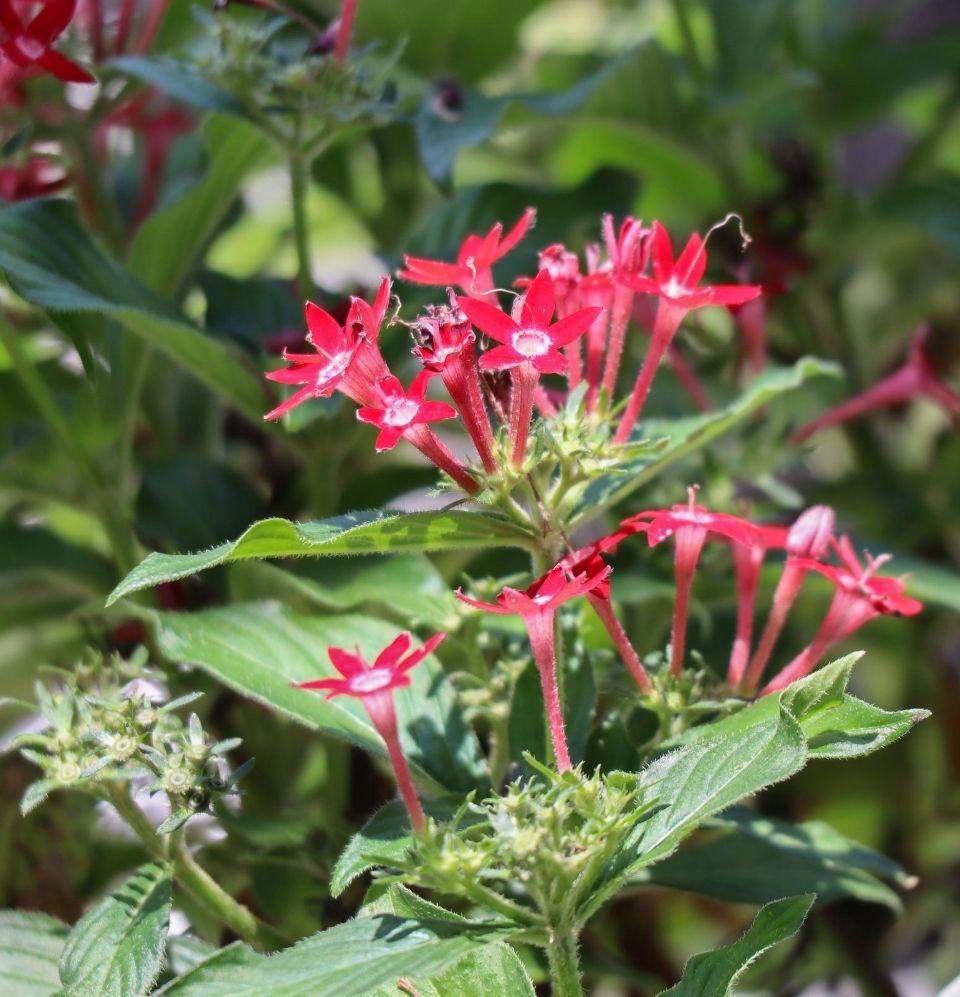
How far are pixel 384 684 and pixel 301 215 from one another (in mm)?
392

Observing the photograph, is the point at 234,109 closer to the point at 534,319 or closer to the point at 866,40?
the point at 534,319

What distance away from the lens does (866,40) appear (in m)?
1.28

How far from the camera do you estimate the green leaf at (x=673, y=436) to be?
2.02ft

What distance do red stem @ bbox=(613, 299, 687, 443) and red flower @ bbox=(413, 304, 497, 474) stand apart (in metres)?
0.08

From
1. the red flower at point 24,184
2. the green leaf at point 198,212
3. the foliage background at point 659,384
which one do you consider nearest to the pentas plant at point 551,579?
the foliage background at point 659,384

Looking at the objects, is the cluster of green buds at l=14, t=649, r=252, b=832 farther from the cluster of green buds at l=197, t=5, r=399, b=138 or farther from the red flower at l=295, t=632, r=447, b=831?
the cluster of green buds at l=197, t=5, r=399, b=138

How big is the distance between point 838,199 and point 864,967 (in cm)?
68

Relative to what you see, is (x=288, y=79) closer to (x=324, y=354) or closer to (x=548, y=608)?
(x=324, y=354)

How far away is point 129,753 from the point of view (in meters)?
0.57

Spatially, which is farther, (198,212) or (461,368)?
(198,212)

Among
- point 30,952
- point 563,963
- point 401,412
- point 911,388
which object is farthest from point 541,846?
point 911,388

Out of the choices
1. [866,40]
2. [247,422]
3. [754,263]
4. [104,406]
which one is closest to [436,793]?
[104,406]

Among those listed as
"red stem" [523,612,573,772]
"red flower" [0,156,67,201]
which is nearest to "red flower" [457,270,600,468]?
"red stem" [523,612,573,772]

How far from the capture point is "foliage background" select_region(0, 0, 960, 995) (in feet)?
2.81
